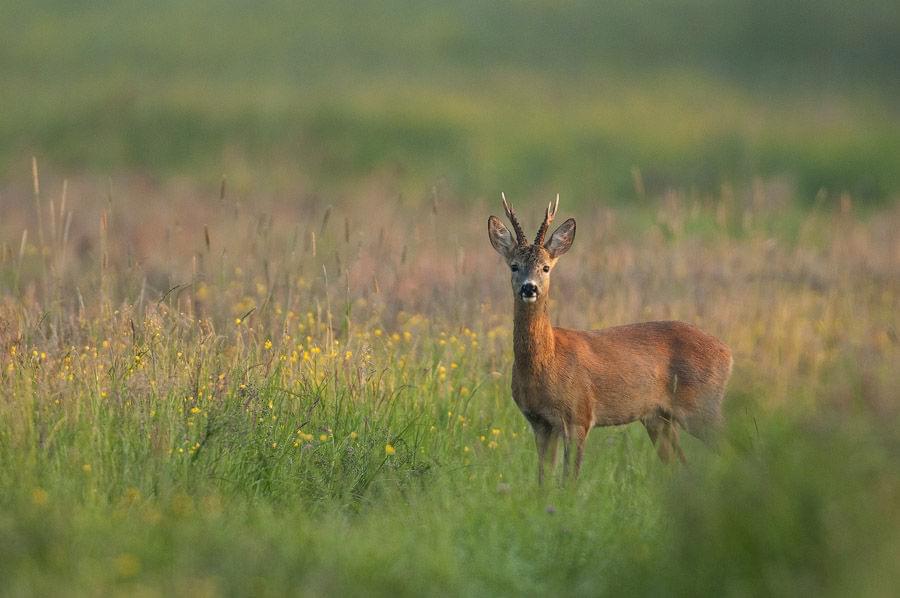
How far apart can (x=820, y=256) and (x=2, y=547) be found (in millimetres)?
11729

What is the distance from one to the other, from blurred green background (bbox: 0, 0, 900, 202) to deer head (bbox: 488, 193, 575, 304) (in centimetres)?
1479

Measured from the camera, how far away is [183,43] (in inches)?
1535

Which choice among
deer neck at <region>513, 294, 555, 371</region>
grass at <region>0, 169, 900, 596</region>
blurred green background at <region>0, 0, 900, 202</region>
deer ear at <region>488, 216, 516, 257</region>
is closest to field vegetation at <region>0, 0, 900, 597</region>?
grass at <region>0, 169, 900, 596</region>

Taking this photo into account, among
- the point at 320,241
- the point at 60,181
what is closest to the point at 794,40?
the point at 60,181

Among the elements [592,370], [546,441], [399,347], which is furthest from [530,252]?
[399,347]

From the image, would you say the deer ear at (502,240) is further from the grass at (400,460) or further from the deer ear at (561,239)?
the grass at (400,460)

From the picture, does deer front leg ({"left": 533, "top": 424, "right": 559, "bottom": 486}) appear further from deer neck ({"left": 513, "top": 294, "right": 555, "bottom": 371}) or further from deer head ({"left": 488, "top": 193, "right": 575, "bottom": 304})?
deer head ({"left": 488, "top": 193, "right": 575, "bottom": 304})

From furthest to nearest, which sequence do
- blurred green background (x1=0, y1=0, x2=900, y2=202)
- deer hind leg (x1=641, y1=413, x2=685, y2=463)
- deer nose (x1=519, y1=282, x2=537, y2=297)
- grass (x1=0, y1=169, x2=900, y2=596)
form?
1. blurred green background (x1=0, y1=0, x2=900, y2=202)
2. deer hind leg (x1=641, y1=413, x2=685, y2=463)
3. deer nose (x1=519, y1=282, x2=537, y2=297)
4. grass (x1=0, y1=169, x2=900, y2=596)

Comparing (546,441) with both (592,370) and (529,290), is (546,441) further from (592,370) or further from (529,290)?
(529,290)

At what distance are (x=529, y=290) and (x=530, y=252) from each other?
0.38 meters

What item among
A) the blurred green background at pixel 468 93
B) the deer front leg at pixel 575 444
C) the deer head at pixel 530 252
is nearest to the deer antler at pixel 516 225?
the deer head at pixel 530 252

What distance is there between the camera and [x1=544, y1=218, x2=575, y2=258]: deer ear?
29.2ft

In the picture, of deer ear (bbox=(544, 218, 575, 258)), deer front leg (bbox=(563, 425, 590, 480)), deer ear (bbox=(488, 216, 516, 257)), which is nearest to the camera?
deer front leg (bbox=(563, 425, 590, 480))

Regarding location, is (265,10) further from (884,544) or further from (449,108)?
(884,544)
